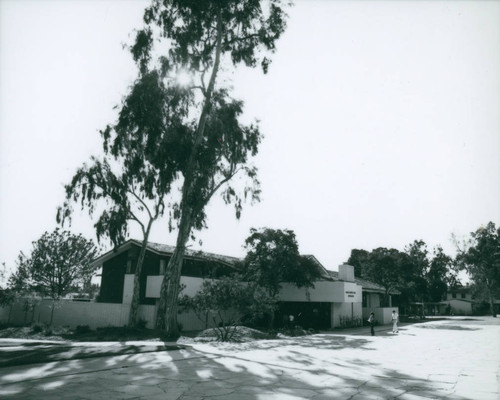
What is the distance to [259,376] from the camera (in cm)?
1042

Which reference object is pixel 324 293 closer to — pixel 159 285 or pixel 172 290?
pixel 159 285

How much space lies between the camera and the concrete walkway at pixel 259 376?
8.30 m

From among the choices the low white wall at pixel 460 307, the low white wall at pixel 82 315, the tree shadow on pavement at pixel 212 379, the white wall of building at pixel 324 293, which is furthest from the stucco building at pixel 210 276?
the low white wall at pixel 460 307

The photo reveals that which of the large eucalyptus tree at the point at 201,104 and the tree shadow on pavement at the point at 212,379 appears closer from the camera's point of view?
the tree shadow on pavement at the point at 212,379

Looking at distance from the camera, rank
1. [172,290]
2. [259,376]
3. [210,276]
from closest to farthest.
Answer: [259,376] → [172,290] → [210,276]

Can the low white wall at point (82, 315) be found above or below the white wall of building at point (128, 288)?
below

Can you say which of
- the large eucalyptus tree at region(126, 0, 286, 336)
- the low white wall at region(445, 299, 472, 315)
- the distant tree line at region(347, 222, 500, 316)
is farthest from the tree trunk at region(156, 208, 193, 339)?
the low white wall at region(445, 299, 472, 315)

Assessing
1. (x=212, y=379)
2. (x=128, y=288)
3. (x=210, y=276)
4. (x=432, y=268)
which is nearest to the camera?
(x=212, y=379)

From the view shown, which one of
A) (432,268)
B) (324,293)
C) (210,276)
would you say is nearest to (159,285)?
(210,276)

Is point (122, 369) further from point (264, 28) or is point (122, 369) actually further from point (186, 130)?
point (264, 28)

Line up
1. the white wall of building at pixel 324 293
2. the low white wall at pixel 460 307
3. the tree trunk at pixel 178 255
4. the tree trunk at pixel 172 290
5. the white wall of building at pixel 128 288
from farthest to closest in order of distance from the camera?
the low white wall at pixel 460 307 < the white wall of building at pixel 324 293 < the white wall of building at pixel 128 288 < the tree trunk at pixel 178 255 < the tree trunk at pixel 172 290

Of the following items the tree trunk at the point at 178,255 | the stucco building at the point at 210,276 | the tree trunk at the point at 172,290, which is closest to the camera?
the tree trunk at the point at 172,290

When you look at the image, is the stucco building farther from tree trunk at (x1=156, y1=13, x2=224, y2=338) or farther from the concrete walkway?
the concrete walkway

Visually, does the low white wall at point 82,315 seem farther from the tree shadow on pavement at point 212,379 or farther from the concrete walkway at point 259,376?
the tree shadow on pavement at point 212,379
